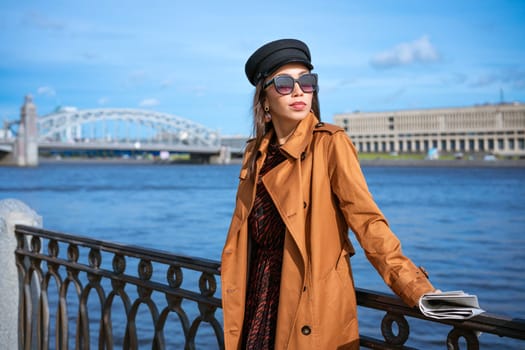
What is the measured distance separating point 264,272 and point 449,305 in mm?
547

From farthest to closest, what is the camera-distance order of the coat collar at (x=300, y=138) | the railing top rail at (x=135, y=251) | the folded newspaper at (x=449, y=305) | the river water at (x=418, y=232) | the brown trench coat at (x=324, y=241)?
the river water at (x=418, y=232), the railing top rail at (x=135, y=251), the coat collar at (x=300, y=138), the brown trench coat at (x=324, y=241), the folded newspaper at (x=449, y=305)

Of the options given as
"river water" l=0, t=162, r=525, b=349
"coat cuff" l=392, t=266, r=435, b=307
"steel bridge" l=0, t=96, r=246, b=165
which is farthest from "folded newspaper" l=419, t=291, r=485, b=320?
"steel bridge" l=0, t=96, r=246, b=165

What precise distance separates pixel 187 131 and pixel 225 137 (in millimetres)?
32365

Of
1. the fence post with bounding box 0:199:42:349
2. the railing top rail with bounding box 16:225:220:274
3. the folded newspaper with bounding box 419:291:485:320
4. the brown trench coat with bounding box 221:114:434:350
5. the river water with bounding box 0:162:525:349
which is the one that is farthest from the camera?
the river water with bounding box 0:162:525:349

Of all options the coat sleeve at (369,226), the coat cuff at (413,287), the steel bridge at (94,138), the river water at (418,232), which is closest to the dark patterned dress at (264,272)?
the coat sleeve at (369,226)

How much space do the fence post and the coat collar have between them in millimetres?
2021

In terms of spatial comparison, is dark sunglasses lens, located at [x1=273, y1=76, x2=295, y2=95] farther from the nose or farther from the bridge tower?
the bridge tower

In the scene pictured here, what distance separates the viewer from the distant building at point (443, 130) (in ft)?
333

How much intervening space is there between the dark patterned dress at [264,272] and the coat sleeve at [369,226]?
0.22 m

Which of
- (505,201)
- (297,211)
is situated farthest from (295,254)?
(505,201)

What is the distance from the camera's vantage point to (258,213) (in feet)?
6.40

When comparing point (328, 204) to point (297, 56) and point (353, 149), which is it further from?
point (297, 56)

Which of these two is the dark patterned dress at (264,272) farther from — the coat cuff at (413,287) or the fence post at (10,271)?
the fence post at (10,271)

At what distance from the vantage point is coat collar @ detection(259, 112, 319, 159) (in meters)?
1.85
